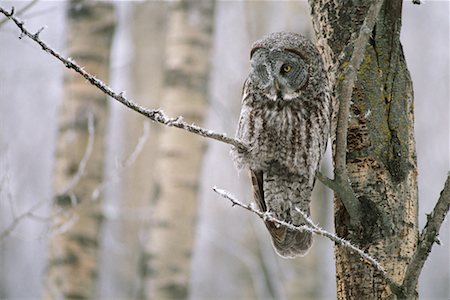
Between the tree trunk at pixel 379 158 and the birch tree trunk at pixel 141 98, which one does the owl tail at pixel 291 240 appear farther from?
the birch tree trunk at pixel 141 98

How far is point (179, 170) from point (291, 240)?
7.46 feet

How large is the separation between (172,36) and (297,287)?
299cm

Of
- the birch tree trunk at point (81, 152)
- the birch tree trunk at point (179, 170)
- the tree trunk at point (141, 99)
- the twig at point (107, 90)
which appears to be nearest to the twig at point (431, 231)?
the twig at point (107, 90)

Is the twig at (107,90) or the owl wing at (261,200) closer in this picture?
the twig at (107,90)

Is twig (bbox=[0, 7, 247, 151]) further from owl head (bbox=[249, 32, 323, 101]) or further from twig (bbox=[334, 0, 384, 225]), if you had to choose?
owl head (bbox=[249, 32, 323, 101])

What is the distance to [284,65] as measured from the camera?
252 cm

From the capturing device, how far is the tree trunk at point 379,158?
1948mm

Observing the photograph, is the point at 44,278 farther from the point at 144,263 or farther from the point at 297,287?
the point at 297,287

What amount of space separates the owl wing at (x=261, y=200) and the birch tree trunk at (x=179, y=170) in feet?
6.68

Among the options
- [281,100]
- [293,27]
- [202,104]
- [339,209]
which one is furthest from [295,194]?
[293,27]

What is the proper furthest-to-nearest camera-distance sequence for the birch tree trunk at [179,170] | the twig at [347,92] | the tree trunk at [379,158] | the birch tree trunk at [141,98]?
the birch tree trunk at [141,98], the birch tree trunk at [179,170], the tree trunk at [379,158], the twig at [347,92]

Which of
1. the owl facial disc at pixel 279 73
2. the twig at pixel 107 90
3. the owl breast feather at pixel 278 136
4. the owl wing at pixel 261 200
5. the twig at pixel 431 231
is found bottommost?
the twig at pixel 431 231

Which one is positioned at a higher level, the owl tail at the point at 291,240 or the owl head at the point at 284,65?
the owl head at the point at 284,65

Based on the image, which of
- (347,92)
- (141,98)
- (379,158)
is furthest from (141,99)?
(347,92)
